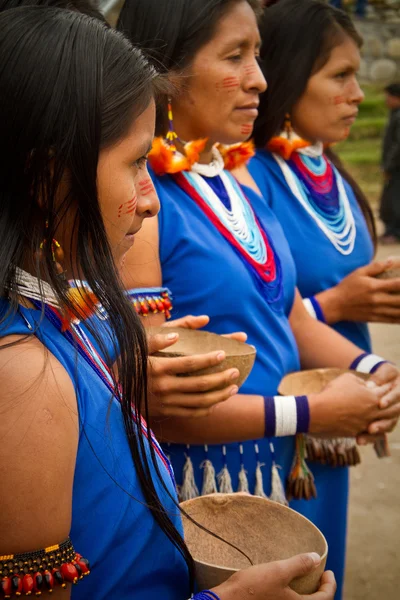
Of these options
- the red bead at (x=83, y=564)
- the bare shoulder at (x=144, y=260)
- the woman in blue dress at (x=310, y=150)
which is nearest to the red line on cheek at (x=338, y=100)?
the woman in blue dress at (x=310, y=150)

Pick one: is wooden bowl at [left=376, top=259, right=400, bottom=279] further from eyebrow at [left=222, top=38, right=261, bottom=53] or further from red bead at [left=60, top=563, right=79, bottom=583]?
red bead at [left=60, top=563, right=79, bottom=583]

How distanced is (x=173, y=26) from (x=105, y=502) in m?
1.39

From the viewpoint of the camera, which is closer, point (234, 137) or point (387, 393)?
point (234, 137)

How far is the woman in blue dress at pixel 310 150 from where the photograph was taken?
2799mm

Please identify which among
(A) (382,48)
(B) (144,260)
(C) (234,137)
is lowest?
(A) (382,48)

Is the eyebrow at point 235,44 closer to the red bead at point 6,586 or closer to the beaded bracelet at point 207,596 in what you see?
the beaded bracelet at point 207,596

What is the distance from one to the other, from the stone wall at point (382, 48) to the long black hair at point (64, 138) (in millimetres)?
17322

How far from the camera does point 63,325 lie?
4.22 ft

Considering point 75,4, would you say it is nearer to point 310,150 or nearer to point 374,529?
point 310,150

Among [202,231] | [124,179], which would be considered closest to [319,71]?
[202,231]

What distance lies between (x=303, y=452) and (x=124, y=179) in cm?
135

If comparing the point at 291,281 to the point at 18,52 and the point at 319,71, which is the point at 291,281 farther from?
the point at 18,52

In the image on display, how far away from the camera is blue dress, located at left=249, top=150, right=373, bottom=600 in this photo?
262 cm

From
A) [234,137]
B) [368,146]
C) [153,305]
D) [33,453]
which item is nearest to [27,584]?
[33,453]
